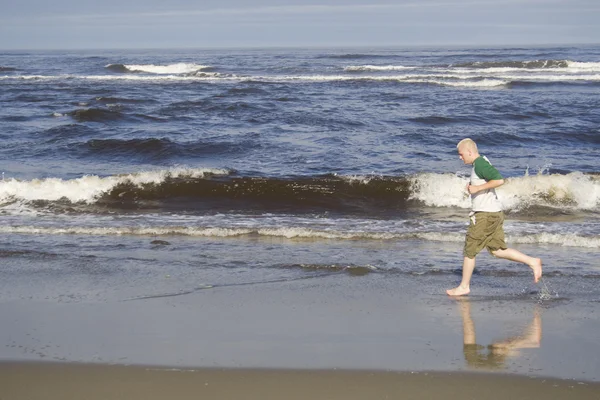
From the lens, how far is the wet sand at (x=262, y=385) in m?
4.34

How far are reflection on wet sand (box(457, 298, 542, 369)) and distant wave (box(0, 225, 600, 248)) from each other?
3.12 metres

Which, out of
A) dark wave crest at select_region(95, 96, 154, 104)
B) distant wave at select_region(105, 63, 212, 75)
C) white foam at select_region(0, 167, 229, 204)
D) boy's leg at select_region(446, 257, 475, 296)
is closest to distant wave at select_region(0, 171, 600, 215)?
white foam at select_region(0, 167, 229, 204)

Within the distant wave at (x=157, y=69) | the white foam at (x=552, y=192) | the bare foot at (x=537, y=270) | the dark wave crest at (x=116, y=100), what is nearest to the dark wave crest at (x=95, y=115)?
the dark wave crest at (x=116, y=100)

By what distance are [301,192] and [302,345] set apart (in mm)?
7151

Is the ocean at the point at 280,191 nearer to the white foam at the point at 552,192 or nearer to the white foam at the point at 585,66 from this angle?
the white foam at the point at 552,192

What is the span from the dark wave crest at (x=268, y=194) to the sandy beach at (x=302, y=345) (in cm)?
500

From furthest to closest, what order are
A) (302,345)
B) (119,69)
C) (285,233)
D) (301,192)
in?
1. (119,69)
2. (301,192)
3. (285,233)
4. (302,345)

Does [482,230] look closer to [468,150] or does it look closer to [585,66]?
[468,150]

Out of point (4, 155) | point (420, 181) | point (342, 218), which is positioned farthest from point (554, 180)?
point (4, 155)

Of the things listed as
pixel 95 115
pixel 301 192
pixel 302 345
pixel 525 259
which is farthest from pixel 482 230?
pixel 95 115

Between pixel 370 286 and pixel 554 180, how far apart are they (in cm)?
608

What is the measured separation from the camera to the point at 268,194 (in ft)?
40.0

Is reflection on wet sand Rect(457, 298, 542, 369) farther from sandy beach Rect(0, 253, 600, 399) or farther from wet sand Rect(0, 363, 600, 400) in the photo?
wet sand Rect(0, 363, 600, 400)

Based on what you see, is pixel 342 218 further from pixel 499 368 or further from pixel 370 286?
pixel 499 368
